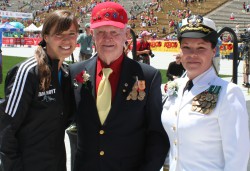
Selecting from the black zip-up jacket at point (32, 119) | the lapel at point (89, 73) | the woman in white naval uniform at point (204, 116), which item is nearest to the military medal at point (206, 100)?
the woman in white naval uniform at point (204, 116)

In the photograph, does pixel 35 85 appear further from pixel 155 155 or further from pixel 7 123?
pixel 155 155

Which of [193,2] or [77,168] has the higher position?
[193,2]

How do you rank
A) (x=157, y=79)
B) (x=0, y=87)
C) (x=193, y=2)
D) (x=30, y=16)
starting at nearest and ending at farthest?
(x=157, y=79)
(x=0, y=87)
(x=193, y=2)
(x=30, y=16)

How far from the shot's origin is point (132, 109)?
248 centimetres

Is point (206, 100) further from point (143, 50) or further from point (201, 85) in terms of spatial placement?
point (143, 50)

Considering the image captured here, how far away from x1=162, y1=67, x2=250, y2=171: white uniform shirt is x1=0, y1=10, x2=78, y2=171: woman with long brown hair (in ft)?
2.43

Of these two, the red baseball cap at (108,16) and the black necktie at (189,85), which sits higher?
the red baseball cap at (108,16)

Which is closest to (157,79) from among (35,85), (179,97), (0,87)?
(179,97)

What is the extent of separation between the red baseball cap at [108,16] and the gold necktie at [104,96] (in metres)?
0.29

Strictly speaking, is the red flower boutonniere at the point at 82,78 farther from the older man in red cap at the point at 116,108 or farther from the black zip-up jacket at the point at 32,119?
the black zip-up jacket at the point at 32,119

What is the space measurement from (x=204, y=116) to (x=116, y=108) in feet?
1.82

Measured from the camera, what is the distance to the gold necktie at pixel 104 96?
2461 millimetres

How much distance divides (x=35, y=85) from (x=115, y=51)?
0.56 m

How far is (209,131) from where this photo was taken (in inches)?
87.8
